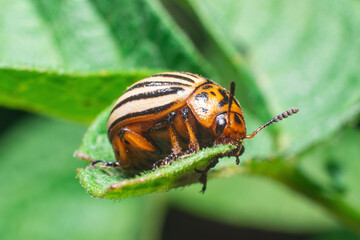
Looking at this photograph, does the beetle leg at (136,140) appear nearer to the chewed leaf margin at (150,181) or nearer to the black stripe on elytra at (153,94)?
the black stripe on elytra at (153,94)

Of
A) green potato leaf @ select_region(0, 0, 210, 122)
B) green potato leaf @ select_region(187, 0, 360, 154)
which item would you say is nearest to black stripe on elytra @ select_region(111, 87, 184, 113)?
green potato leaf @ select_region(0, 0, 210, 122)

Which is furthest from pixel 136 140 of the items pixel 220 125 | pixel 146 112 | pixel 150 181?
pixel 150 181

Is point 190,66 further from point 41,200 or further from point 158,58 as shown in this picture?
point 41,200

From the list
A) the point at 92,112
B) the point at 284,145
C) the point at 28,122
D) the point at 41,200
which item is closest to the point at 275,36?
the point at 284,145

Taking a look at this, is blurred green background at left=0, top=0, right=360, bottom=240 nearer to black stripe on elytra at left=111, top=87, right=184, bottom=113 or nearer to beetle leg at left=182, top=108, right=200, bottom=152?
black stripe on elytra at left=111, top=87, right=184, bottom=113

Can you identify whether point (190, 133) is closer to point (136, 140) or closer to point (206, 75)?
point (136, 140)

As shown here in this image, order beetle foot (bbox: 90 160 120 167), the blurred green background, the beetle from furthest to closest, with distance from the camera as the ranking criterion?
1. the blurred green background
2. the beetle
3. beetle foot (bbox: 90 160 120 167)

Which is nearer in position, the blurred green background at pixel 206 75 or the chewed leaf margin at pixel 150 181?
the chewed leaf margin at pixel 150 181

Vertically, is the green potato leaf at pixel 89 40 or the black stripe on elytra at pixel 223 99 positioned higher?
the green potato leaf at pixel 89 40

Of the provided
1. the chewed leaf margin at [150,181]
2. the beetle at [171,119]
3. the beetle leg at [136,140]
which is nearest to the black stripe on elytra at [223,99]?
the beetle at [171,119]
